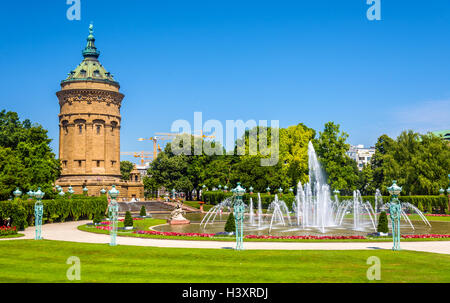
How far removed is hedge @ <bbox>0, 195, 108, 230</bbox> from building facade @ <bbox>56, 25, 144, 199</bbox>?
35.2m

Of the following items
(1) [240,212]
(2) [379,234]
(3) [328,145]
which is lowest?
(2) [379,234]

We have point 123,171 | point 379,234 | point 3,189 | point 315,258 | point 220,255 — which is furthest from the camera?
point 123,171

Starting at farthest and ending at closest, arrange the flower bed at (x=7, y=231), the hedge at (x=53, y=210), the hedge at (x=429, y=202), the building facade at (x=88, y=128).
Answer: the building facade at (x=88, y=128)
the hedge at (x=429, y=202)
the hedge at (x=53, y=210)
the flower bed at (x=7, y=231)

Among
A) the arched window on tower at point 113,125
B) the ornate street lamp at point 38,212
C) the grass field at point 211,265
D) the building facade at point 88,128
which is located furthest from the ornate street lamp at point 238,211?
the arched window on tower at point 113,125

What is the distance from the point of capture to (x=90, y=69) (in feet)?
297

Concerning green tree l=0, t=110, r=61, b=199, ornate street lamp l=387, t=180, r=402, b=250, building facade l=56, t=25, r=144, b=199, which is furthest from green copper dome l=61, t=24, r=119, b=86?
ornate street lamp l=387, t=180, r=402, b=250

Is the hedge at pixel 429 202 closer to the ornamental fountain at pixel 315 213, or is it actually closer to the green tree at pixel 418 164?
the ornamental fountain at pixel 315 213

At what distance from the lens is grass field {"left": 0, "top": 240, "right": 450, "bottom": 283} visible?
14.8 m

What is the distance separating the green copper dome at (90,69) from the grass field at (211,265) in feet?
232

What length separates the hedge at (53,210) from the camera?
3531 cm

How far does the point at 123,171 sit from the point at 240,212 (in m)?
126
